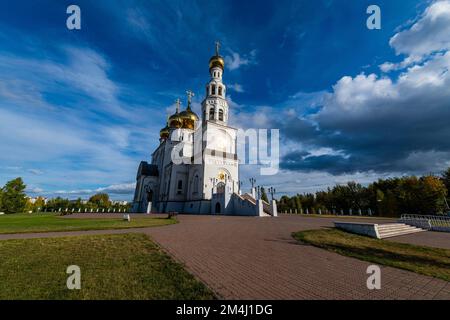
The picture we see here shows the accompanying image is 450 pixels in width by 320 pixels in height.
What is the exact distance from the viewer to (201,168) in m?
34.0

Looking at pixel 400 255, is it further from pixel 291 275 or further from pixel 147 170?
pixel 147 170

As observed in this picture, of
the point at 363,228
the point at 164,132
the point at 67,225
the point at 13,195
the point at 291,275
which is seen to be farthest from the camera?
the point at 164,132

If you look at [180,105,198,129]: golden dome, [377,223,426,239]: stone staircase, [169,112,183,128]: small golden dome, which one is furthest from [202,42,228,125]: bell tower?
[377,223,426,239]: stone staircase

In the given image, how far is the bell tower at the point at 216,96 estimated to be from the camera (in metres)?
38.8

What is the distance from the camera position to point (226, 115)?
40.0m

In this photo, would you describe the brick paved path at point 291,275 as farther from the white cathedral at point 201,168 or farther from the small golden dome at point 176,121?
the small golden dome at point 176,121

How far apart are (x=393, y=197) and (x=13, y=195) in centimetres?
8309

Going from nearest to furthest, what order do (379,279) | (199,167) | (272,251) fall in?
1. (379,279)
2. (272,251)
3. (199,167)

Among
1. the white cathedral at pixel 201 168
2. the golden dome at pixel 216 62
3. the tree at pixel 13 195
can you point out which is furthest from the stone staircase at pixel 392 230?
the tree at pixel 13 195

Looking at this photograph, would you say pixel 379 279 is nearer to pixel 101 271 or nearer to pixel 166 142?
pixel 101 271

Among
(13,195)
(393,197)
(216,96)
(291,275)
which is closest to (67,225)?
(291,275)
